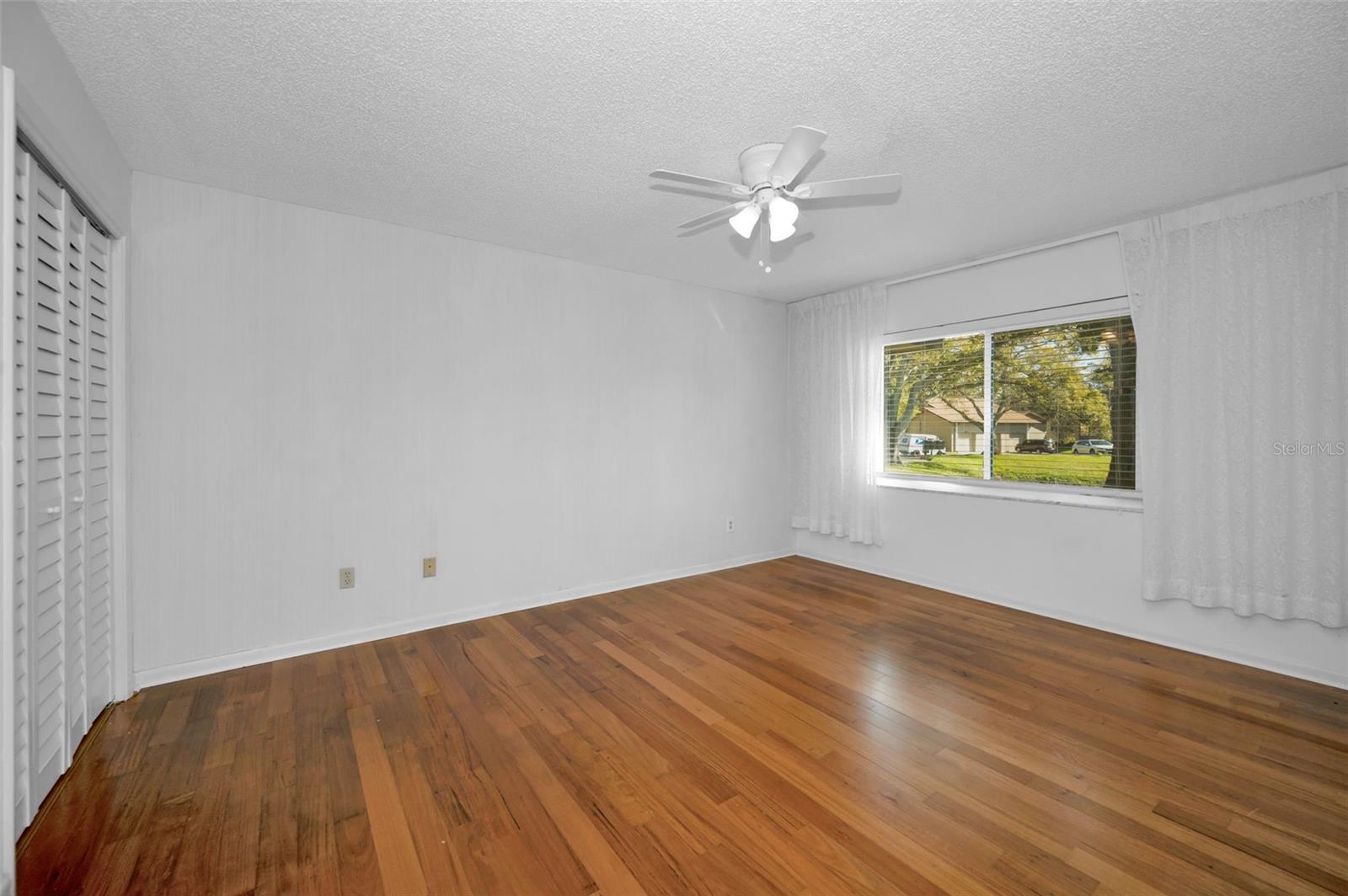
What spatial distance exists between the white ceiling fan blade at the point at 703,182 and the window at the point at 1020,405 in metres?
2.63

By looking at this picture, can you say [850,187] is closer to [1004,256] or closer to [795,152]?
[795,152]

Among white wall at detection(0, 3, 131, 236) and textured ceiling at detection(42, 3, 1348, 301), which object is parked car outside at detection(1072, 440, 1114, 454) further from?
white wall at detection(0, 3, 131, 236)

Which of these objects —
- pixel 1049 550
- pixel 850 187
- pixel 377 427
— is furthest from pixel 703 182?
pixel 1049 550

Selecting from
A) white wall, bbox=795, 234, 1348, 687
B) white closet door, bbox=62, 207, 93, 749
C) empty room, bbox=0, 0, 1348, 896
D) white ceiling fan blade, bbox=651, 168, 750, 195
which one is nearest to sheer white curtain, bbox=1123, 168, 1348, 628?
empty room, bbox=0, 0, 1348, 896

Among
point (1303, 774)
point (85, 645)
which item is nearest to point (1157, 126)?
point (1303, 774)

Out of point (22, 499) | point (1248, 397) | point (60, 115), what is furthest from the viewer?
point (1248, 397)

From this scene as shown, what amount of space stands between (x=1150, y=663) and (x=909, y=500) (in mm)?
1772

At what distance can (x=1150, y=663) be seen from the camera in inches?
114

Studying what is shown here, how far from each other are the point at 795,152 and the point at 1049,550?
3144 millimetres

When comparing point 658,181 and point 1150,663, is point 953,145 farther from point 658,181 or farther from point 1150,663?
point 1150,663

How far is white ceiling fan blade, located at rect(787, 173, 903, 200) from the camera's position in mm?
2043

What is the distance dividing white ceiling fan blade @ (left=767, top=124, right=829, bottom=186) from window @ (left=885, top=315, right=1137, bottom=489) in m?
2.57

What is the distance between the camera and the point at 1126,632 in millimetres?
3268

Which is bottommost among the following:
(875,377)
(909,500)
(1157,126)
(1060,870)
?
(1060,870)
